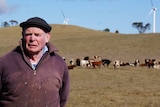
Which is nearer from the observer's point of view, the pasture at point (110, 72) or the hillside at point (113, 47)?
the pasture at point (110, 72)

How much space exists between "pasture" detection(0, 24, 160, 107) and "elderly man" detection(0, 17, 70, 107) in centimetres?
896

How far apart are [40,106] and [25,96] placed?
0.60 feet

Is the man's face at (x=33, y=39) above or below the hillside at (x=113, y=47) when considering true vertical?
below

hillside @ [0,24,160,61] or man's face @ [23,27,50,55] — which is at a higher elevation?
hillside @ [0,24,160,61]

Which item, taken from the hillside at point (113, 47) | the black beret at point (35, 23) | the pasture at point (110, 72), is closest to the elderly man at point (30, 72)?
the black beret at point (35, 23)

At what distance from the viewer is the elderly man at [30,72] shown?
180 inches

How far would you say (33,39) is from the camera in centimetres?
454

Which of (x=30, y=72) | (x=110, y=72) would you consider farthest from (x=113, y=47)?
(x=30, y=72)

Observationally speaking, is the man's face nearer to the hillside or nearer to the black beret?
the black beret

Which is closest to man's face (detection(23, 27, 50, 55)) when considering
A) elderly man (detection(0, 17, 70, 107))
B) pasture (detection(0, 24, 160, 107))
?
elderly man (detection(0, 17, 70, 107))

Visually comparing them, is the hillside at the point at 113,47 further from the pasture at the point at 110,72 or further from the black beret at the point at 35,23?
the black beret at the point at 35,23

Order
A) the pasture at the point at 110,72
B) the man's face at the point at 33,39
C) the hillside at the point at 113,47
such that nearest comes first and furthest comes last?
1. the man's face at the point at 33,39
2. the pasture at the point at 110,72
3. the hillside at the point at 113,47

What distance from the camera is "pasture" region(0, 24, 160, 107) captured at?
15091 millimetres

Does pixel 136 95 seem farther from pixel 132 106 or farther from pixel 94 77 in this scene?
pixel 94 77
